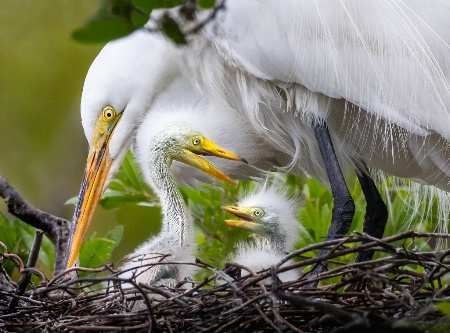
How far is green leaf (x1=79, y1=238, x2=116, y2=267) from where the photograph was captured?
243 cm

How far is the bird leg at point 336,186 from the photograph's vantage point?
2.29m

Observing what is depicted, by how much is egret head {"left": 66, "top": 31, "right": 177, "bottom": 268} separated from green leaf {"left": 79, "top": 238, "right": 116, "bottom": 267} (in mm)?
44

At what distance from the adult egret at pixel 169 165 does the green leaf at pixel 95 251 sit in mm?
118

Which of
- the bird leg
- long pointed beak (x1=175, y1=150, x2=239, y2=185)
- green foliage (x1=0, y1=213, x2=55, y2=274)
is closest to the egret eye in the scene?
long pointed beak (x1=175, y1=150, x2=239, y2=185)

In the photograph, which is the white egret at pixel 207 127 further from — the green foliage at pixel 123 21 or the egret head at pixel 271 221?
the green foliage at pixel 123 21

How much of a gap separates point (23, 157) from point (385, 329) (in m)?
3.67

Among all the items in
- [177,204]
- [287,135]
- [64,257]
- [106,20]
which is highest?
[106,20]

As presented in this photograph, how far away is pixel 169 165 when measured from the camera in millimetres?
2389

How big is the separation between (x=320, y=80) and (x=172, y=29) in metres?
1.19

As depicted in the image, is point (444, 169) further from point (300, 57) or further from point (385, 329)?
point (385, 329)

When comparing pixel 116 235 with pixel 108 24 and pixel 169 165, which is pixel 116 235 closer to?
pixel 169 165

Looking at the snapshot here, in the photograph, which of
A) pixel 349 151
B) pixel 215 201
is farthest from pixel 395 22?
pixel 215 201

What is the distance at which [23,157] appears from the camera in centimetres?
445

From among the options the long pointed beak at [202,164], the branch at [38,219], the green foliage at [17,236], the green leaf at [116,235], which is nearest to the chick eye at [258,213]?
the long pointed beak at [202,164]
